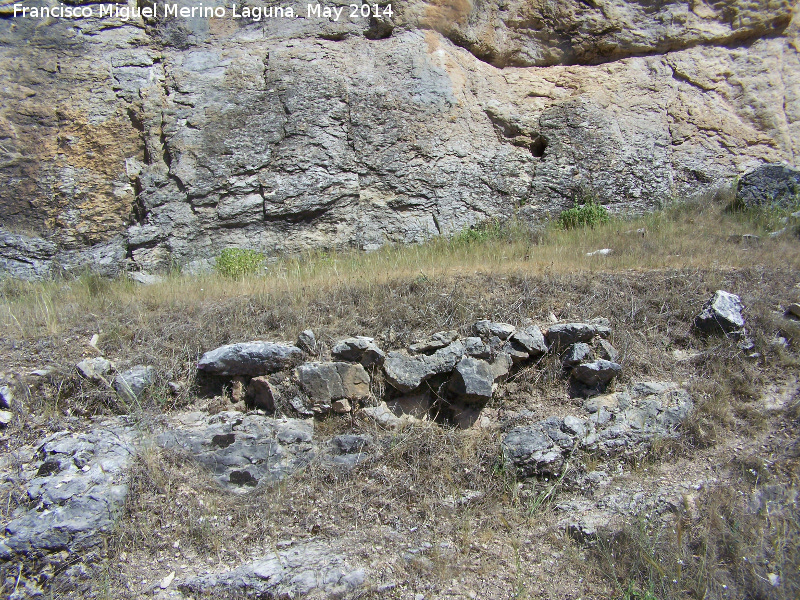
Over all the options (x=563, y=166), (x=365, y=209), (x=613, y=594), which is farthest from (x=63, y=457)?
(x=563, y=166)

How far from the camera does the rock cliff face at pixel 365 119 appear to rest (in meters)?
7.17

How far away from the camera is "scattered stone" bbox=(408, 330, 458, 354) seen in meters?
4.20

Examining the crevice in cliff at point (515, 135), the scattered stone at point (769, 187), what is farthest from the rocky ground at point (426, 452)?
the crevice in cliff at point (515, 135)

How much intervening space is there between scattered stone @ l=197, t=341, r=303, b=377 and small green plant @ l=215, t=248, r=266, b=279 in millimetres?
2200

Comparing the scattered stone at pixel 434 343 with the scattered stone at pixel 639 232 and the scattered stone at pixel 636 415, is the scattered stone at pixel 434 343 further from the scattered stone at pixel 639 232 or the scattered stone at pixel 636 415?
the scattered stone at pixel 639 232

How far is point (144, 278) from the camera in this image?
6.46m

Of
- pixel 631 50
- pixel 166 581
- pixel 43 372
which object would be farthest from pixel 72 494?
pixel 631 50

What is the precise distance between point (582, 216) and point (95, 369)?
6.06 meters

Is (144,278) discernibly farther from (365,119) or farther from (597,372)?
(597,372)

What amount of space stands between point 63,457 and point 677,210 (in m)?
7.60

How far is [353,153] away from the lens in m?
7.58

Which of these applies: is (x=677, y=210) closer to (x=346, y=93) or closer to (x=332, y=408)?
(x=346, y=93)

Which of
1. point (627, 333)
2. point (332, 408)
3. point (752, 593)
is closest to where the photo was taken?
point (752, 593)

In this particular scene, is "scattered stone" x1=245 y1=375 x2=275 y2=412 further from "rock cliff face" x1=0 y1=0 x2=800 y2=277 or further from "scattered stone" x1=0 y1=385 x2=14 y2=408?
"rock cliff face" x1=0 y1=0 x2=800 y2=277
